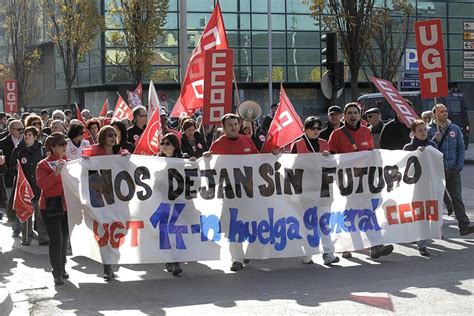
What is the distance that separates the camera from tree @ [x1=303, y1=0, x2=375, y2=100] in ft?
77.2

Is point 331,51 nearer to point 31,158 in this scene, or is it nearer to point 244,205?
point 31,158

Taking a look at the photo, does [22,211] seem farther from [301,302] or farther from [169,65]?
[169,65]

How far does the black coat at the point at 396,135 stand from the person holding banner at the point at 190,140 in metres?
2.78

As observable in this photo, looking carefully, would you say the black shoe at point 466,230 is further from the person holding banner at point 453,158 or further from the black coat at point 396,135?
the black coat at point 396,135

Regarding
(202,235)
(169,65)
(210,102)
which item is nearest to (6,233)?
(210,102)

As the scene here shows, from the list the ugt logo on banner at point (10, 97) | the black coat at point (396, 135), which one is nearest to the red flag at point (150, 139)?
the black coat at point (396, 135)

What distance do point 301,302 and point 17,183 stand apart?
572 centimetres

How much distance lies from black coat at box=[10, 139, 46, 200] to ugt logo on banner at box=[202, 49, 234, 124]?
2551 millimetres

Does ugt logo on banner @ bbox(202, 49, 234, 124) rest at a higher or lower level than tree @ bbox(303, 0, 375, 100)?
lower

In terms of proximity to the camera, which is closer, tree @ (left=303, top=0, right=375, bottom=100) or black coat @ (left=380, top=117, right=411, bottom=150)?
black coat @ (left=380, top=117, right=411, bottom=150)

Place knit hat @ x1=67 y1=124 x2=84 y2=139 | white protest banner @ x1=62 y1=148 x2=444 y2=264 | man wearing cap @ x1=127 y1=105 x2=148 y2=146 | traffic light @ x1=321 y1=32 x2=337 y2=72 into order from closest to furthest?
1. white protest banner @ x1=62 y1=148 x2=444 y2=264
2. knit hat @ x1=67 y1=124 x2=84 y2=139
3. man wearing cap @ x1=127 y1=105 x2=148 y2=146
4. traffic light @ x1=321 y1=32 x2=337 y2=72

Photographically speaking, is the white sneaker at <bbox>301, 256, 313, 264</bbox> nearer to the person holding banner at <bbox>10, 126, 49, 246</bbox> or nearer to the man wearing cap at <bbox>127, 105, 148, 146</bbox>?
the man wearing cap at <bbox>127, 105, 148, 146</bbox>

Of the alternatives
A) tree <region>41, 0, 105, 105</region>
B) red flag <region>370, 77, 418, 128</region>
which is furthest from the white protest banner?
tree <region>41, 0, 105, 105</region>

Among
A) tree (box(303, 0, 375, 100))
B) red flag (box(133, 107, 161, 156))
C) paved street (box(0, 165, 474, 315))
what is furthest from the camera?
tree (box(303, 0, 375, 100))
